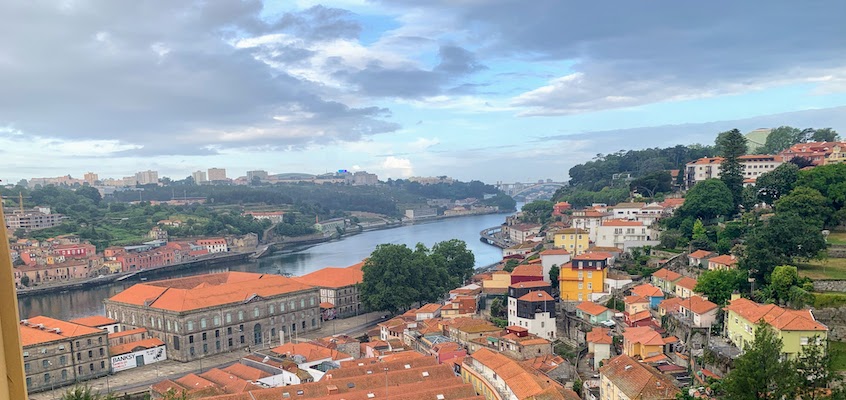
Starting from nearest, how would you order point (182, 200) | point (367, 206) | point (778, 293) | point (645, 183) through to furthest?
point (778, 293) → point (645, 183) → point (182, 200) → point (367, 206)

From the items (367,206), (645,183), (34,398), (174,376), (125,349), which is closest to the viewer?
(34,398)

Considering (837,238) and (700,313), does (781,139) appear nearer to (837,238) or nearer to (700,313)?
(837,238)

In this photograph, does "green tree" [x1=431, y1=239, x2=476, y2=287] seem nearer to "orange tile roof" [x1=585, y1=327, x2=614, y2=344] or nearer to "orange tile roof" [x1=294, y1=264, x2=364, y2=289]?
"orange tile roof" [x1=294, y1=264, x2=364, y2=289]

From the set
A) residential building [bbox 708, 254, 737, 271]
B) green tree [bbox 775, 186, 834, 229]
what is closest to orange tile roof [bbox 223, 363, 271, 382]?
residential building [bbox 708, 254, 737, 271]

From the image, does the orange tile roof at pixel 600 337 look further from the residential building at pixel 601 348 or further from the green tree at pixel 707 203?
the green tree at pixel 707 203

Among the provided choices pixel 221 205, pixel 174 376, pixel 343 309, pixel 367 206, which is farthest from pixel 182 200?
pixel 174 376

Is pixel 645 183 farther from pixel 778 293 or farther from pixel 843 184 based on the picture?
pixel 778 293

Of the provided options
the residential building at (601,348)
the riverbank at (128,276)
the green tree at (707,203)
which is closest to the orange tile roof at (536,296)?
the residential building at (601,348)
